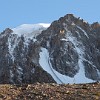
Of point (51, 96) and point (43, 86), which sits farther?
point (43, 86)

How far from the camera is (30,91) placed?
74.2 ft

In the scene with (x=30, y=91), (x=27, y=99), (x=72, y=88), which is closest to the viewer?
(x=27, y=99)

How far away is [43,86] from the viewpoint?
80.5 ft

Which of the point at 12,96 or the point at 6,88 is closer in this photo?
the point at 12,96

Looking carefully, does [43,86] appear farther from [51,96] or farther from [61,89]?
[51,96]

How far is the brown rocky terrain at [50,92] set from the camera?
21.1 meters

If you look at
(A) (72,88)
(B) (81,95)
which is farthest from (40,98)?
(A) (72,88)

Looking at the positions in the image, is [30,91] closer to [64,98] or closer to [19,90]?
[19,90]

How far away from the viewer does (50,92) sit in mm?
22094

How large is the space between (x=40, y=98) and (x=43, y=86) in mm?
3605

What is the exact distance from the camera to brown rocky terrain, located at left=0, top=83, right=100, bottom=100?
69.3 ft

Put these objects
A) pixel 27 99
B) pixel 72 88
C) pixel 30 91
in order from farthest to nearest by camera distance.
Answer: pixel 72 88
pixel 30 91
pixel 27 99

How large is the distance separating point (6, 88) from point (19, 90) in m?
1.05

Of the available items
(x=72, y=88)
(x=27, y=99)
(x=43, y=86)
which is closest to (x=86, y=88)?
(x=72, y=88)
